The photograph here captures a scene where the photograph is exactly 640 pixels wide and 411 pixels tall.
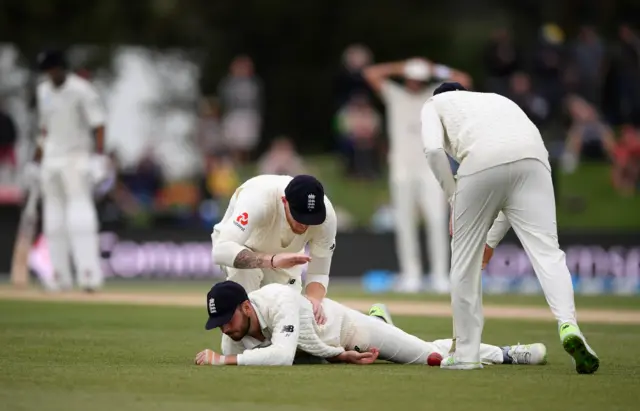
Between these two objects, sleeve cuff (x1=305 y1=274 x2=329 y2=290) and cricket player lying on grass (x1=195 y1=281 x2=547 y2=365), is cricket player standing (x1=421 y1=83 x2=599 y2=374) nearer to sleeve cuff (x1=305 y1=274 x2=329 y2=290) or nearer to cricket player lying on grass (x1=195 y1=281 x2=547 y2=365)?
cricket player lying on grass (x1=195 y1=281 x2=547 y2=365)

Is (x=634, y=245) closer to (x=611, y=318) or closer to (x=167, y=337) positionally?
(x=611, y=318)

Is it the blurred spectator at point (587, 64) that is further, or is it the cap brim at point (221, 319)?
the blurred spectator at point (587, 64)

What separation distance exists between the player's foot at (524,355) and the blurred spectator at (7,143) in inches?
637

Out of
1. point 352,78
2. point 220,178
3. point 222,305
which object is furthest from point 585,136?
point 222,305

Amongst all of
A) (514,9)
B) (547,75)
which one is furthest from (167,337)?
(514,9)

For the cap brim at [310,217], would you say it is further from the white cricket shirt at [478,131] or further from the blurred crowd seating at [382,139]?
the blurred crowd seating at [382,139]

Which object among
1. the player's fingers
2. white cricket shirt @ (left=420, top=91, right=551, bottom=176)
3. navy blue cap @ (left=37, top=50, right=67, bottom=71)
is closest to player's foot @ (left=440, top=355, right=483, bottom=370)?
the player's fingers

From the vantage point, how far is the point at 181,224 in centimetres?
2550

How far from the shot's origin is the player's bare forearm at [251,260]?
10.6 meters

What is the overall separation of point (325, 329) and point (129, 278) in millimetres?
14544

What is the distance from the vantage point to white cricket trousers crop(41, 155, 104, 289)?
18.9 metres

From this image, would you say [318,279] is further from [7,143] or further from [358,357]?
[7,143]

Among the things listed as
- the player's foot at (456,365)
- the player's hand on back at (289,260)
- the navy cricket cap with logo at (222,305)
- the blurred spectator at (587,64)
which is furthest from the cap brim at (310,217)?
the blurred spectator at (587,64)

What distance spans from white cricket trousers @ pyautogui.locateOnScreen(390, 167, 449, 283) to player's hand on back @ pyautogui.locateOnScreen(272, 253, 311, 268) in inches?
445
